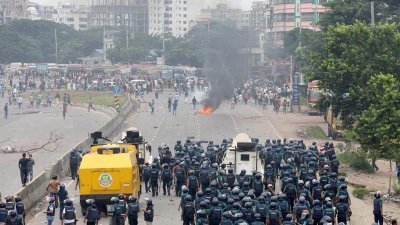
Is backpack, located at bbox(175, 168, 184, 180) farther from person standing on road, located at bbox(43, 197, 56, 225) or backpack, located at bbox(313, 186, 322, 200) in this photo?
person standing on road, located at bbox(43, 197, 56, 225)

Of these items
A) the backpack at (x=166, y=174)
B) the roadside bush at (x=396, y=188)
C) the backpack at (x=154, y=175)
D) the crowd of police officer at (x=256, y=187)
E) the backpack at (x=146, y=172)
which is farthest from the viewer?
the roadside bush at (x=396, y=188)

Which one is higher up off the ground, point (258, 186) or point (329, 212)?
point (329, 212)

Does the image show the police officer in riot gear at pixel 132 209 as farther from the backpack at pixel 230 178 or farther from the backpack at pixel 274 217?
the backpack at pixel 230 178

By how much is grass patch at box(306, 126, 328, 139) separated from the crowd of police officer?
1530 centimetres

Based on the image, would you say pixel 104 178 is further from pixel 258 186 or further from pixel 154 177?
pixel 258 186

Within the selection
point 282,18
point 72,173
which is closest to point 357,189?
point 72,173

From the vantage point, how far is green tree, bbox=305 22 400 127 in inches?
1578

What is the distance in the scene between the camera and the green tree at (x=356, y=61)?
132 feet

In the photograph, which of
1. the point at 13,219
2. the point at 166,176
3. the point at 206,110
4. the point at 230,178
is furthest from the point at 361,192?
the point at 206,110

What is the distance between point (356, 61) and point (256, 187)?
13153 mm

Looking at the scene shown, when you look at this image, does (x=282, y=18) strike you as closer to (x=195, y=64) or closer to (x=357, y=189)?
(x=195, y=64)

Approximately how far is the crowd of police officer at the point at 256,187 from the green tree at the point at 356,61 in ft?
10.9

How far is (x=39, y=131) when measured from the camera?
58844mm

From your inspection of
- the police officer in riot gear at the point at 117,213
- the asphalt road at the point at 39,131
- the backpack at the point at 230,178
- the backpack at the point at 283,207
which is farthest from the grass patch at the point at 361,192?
the asphalt road at the point at 39,131
